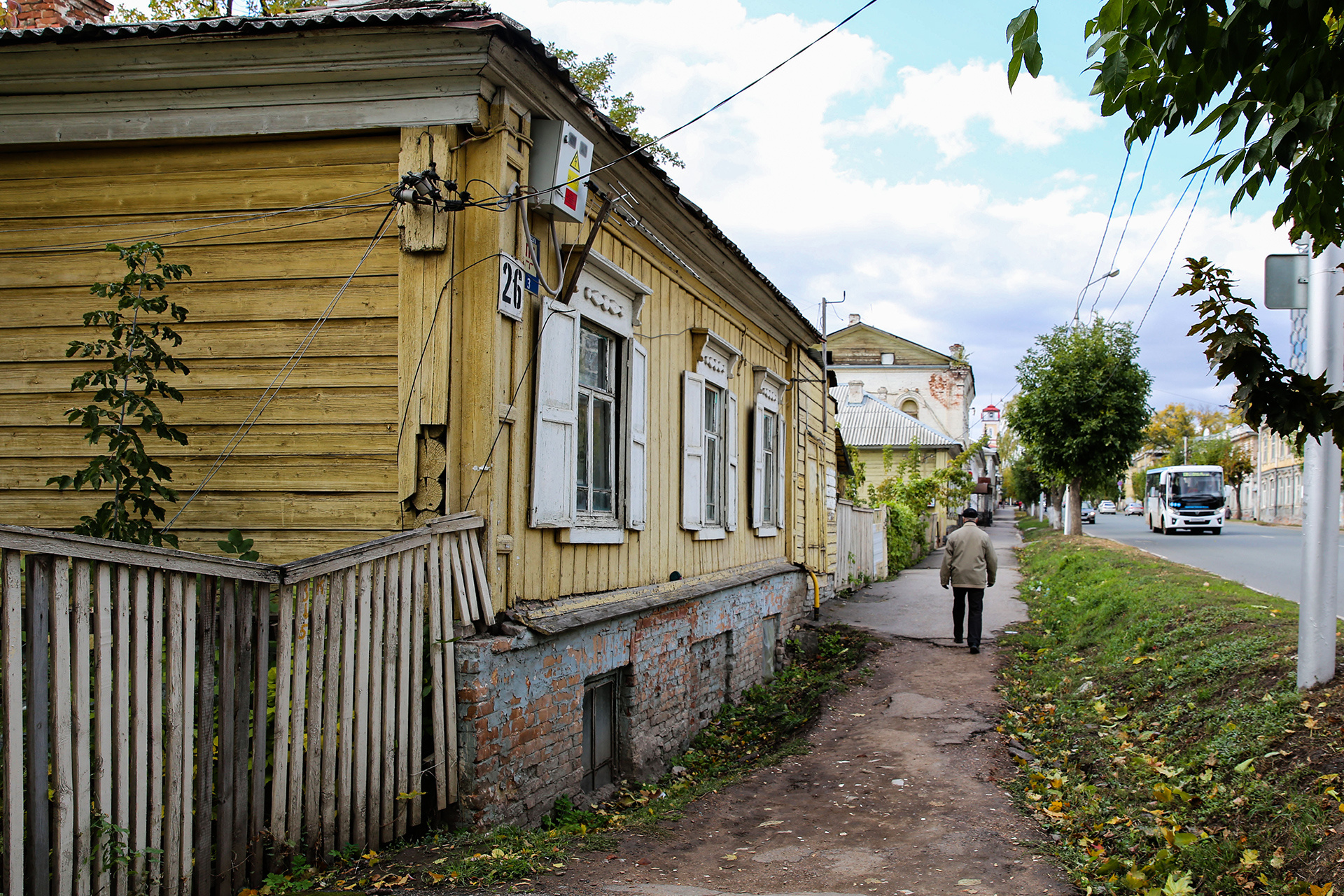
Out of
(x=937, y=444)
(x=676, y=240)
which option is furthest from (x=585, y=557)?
(x=937, y=444)

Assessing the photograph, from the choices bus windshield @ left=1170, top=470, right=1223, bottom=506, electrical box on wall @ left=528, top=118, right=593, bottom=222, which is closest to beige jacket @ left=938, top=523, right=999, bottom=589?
electrical box on wall @ left=528, top=118, right=593, bottom=222

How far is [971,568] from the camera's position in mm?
11375

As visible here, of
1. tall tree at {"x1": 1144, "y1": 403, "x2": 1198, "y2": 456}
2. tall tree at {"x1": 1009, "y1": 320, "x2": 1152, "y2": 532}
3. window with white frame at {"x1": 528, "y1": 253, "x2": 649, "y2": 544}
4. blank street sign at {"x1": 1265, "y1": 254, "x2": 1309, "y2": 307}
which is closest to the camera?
window with white frame at {"x1": 528, "y1": 253, "x2": 649, "y2": 544}

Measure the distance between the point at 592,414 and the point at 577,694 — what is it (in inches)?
74.9

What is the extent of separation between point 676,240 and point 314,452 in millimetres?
3889

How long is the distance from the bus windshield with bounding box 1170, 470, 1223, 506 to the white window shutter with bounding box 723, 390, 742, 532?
106ft

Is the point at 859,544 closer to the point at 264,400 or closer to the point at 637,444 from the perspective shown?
the point at 637,444

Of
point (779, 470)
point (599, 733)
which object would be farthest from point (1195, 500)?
point (599, 733)

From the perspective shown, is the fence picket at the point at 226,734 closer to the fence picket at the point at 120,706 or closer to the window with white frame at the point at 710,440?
the fence picket at the point at 120,706

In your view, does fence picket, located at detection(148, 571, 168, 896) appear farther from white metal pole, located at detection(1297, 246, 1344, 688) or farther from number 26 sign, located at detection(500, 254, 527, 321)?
white metal pole, located at detection(1297, 246, 1344, 688)

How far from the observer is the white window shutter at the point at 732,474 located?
31.3 ft

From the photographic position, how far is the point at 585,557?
616cm

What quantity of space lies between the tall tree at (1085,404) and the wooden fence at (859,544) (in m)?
7.09

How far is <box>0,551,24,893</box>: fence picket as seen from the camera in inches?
108
